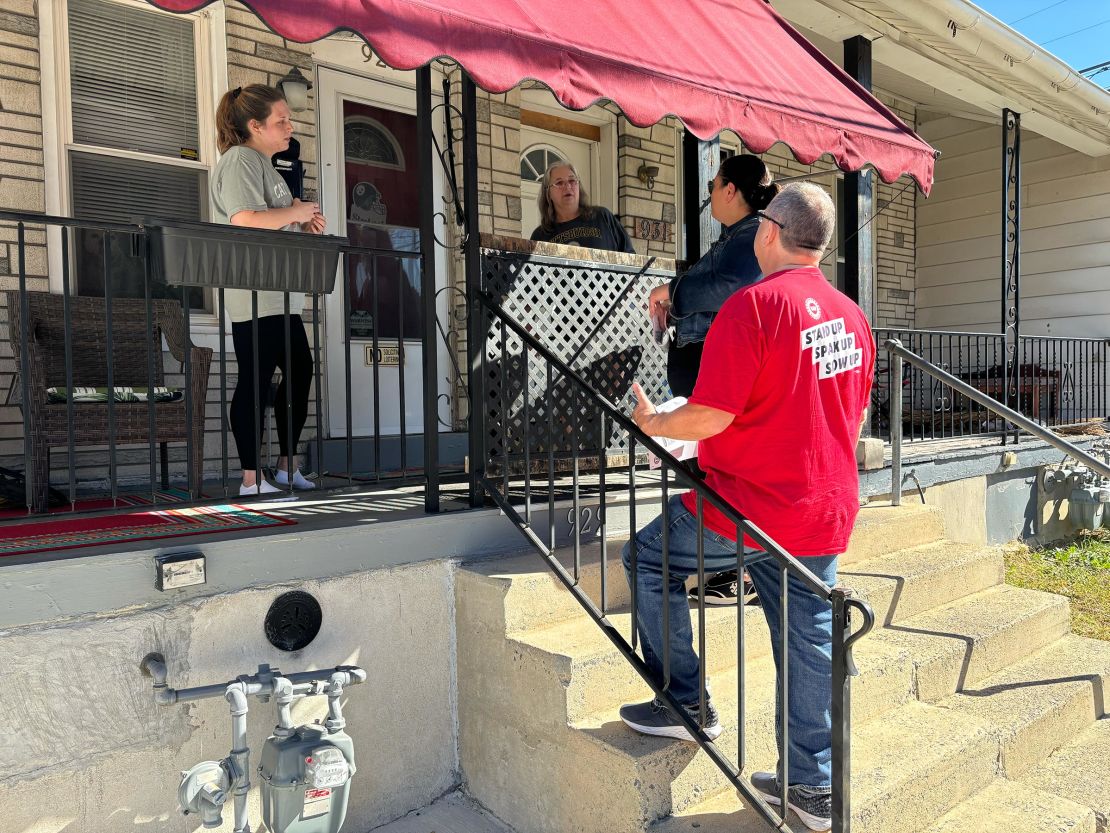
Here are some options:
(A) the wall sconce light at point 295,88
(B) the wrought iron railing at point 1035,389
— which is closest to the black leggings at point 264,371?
(A) the wall sconce light at point 295,88

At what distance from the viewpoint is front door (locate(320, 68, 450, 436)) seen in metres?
5.24

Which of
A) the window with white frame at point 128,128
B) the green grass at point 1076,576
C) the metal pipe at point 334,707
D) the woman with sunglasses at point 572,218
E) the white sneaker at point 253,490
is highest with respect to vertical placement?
the window with white frame at point 128,128

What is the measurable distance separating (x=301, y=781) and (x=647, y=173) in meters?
5.66

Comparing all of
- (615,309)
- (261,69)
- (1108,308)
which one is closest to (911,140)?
(615,309)

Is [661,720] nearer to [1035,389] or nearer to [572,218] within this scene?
[572,218]

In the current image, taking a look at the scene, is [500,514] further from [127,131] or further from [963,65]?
[963,65]

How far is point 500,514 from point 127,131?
310 cm

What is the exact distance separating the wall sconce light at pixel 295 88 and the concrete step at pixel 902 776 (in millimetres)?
4337

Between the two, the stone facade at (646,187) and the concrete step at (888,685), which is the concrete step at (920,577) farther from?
the stone facade at (646,187)

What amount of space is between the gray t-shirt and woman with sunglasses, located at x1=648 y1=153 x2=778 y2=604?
1615mm

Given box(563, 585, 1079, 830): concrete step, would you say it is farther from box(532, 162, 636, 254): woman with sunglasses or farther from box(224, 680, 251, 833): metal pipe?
box(532, 162, 636, 254): woman with sunglasses

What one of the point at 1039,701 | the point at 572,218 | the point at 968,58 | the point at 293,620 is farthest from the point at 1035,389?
the point at 293,620

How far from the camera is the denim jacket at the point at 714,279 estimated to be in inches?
115

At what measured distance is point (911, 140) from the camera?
4.28 meters
